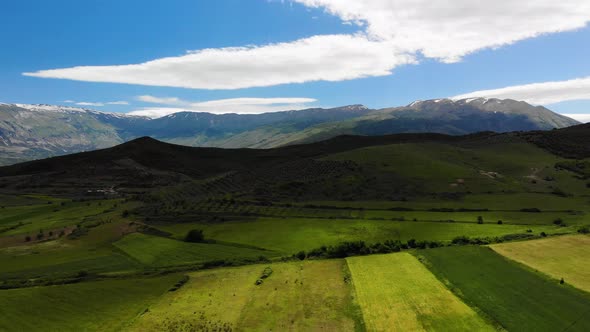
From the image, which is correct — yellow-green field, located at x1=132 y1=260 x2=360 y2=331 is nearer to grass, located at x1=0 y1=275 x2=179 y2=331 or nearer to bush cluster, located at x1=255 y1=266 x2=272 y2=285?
bush cluster, located at x1=255 y1=266 x2=272 y2=285

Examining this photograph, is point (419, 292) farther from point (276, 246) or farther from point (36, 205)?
point (36, 205)

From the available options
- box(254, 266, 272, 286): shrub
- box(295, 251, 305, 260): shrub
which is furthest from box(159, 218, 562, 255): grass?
box(254, 266, 272, 286): shrub

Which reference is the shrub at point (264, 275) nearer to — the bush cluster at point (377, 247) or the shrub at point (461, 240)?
the bush cluster at point (377, 247)

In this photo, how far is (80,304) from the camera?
2576 inches

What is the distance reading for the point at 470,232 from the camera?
349 feet

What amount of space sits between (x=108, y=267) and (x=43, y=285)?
1334 cm

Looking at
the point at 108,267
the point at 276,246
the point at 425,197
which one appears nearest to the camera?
the point at 108,267

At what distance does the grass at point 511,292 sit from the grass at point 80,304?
168 feet

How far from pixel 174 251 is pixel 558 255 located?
84597 mm

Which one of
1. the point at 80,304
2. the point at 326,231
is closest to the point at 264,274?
the point at 80,304

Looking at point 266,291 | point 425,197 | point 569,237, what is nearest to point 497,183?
point 425,197

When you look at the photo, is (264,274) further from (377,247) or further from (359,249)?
(377,247)

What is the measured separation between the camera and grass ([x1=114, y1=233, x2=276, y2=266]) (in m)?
92.1

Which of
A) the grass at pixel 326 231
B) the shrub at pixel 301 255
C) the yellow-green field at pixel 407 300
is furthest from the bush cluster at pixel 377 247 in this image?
the yellow-green field at pixel 407 300
